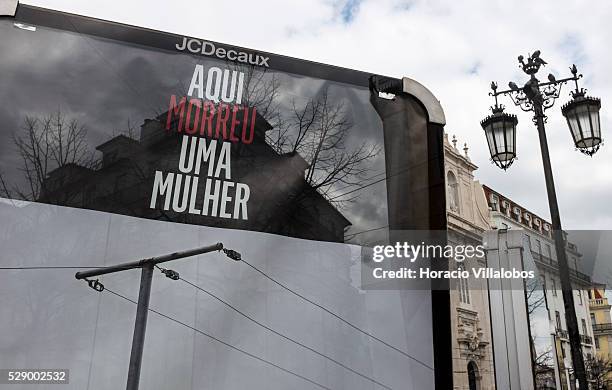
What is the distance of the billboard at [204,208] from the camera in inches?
69.1

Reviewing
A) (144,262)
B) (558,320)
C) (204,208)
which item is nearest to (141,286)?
(144,262)

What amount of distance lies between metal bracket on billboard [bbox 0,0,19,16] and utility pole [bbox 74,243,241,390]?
108cm

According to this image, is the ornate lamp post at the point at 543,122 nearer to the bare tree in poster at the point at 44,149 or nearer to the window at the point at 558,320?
the window at the point at 558,320

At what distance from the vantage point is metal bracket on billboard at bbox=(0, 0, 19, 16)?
78.2 inches

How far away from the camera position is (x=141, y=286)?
1.79 meters

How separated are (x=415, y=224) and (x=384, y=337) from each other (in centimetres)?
53

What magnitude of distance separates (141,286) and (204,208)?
1.29 feet

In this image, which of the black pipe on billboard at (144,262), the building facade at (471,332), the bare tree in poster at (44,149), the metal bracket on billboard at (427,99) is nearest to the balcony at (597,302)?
the building facade at (471,332)

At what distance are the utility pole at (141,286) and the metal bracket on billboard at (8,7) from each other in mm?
1083

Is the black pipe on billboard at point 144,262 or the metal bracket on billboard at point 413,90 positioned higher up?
the metal bracket on billboard at point 413,90

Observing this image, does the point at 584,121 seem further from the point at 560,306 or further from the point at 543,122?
the point at 560,306

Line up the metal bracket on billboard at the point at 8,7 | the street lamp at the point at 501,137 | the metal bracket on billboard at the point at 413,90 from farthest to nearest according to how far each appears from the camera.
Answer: the street lamp at the point at 501,137 < the metal bracket on billboard at the point at 413,90 < the metal bracket on billboard at the point at 8,7

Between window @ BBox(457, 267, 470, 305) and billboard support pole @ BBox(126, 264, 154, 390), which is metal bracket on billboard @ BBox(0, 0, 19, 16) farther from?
window @ BBox(457, 267, 470, 305)

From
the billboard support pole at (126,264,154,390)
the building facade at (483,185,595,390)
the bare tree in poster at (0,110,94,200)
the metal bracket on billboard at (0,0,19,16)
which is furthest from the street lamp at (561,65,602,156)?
the metal bracket on billboard at (0,0,19,16)
